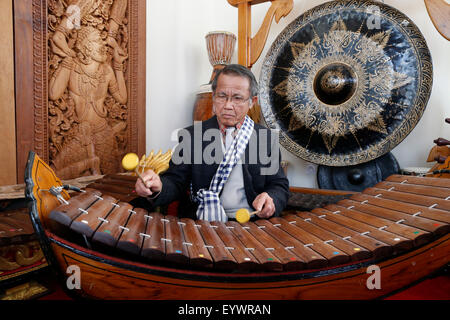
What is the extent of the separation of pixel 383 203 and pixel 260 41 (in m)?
1.67

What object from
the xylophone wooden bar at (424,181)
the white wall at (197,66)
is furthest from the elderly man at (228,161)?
the white wall at (197,66)

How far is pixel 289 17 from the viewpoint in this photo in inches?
108

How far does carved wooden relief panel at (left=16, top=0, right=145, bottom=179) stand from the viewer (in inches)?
70.9

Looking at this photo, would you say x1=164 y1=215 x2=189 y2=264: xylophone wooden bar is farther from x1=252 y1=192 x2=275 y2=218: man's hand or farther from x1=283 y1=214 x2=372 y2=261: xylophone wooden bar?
x1=283 y1=214 x2=372 y2=261: xylophone wooden bar

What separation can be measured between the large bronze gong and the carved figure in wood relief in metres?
1.24

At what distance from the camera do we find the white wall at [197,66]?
87.9 inches

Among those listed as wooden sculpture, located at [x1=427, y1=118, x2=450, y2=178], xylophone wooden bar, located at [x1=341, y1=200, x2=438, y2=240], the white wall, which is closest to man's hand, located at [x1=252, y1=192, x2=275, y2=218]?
xylophone wooden bar, located at [x1=341, y1=200, x2=438, y2=240]

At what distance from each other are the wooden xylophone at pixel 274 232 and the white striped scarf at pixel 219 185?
275 mm

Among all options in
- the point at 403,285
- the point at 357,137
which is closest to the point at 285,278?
the point at 403,285

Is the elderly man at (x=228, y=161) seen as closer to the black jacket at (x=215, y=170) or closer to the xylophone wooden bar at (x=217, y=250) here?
the black jacket at (x=215, y=170)

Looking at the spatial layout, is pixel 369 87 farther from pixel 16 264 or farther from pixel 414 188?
pixel 16 264

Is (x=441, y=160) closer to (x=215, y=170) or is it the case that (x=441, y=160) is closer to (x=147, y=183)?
(x=215, y=170)

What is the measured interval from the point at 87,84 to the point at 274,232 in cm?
173
